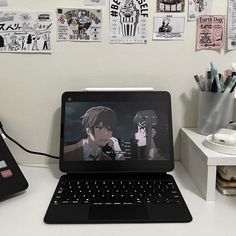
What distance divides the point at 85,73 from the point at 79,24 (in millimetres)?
142

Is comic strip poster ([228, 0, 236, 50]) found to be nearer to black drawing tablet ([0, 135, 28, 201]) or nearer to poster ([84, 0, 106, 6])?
poster ([84, 0, 106, 6])

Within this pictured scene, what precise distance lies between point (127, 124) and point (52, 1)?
0.41m

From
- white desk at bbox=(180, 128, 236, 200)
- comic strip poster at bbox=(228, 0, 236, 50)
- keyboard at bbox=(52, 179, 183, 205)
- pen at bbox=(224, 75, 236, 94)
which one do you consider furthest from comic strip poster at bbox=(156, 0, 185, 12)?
keyboard at bbox=(52, 179, 183, 205)

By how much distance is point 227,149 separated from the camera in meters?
0.78

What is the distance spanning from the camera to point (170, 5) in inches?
37.4

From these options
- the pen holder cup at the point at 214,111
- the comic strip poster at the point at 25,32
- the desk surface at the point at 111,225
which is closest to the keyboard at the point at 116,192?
the desk surface at the point at 111,225

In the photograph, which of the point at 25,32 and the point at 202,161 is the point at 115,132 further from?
the point at 25,32

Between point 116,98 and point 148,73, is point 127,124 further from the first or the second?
point 148,73

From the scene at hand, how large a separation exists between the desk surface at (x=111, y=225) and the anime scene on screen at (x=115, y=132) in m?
0.12

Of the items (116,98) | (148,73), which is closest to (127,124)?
(116,98)

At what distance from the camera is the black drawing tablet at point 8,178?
785 millimetres

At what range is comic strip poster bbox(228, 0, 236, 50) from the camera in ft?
3.14

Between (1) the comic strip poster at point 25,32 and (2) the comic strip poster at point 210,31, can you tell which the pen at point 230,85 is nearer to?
(2) the comic strip poster at point 210,31

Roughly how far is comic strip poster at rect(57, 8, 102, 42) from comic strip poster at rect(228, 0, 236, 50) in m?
0.38
